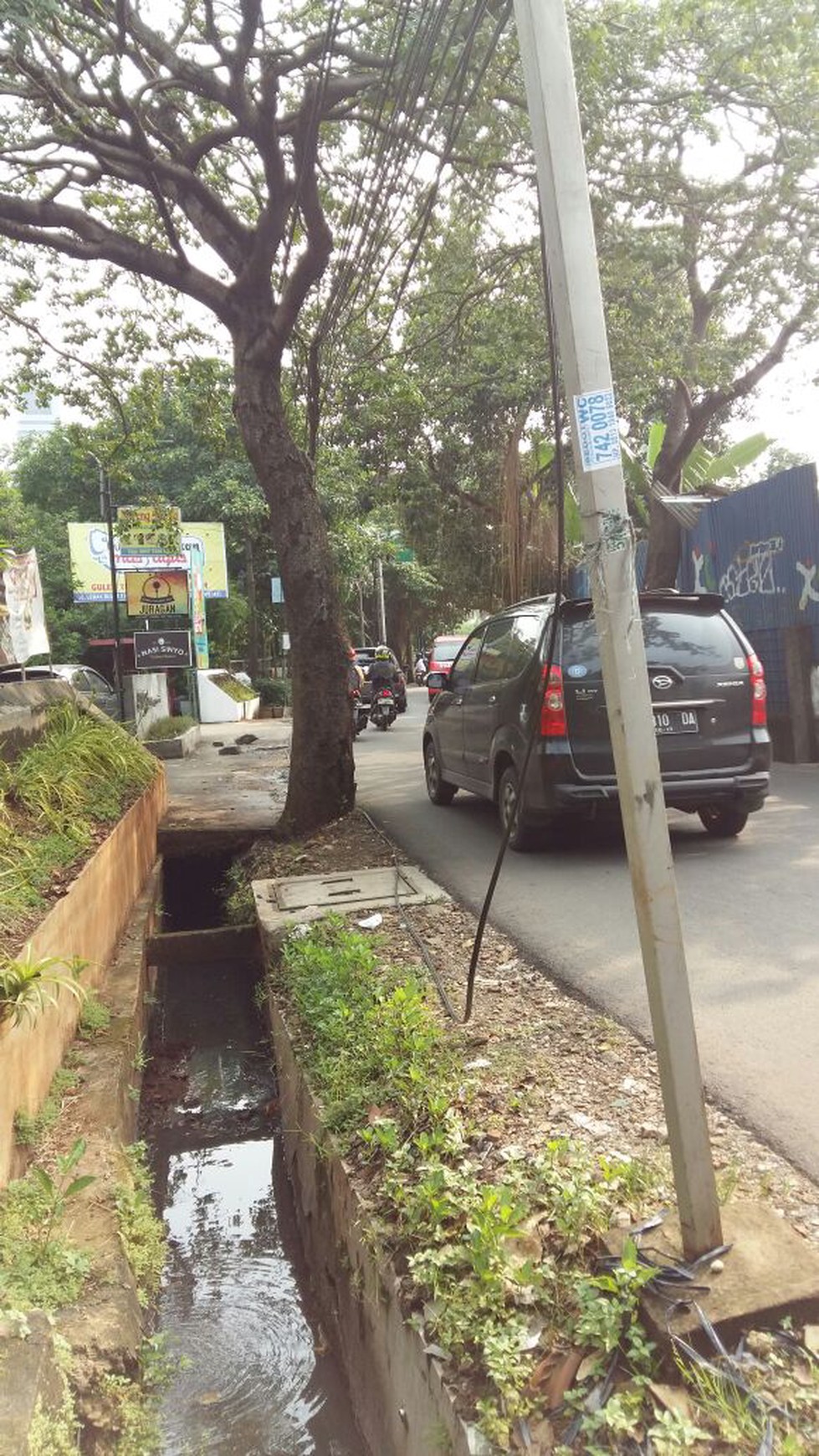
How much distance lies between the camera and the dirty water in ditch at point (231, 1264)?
3098mm

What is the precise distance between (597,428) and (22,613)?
8051 millimetres

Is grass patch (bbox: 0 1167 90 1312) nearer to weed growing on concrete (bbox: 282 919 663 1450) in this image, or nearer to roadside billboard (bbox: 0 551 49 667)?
weed growing on concrete (bbox: 282 919 663 1450)

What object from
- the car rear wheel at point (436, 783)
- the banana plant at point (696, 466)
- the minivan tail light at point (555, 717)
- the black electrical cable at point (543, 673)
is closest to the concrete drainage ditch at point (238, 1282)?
the black electrical cable at point (543, 673)

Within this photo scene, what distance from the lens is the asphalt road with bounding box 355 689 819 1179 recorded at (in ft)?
11.6

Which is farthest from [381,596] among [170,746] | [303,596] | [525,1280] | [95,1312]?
[525,1280]

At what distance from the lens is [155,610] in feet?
75.8

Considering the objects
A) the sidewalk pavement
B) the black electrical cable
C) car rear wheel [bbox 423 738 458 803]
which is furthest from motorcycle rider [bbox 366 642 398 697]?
the black electrical cable

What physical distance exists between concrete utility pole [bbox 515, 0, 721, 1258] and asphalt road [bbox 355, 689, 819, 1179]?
89 centimetres

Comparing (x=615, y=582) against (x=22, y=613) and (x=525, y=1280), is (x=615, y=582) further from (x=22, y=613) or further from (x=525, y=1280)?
(x=22, y=613)

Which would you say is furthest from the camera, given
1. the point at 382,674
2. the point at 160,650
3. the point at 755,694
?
the point at 160,650

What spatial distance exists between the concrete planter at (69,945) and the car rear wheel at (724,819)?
13.3 feet

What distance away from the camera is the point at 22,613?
9.27 metres

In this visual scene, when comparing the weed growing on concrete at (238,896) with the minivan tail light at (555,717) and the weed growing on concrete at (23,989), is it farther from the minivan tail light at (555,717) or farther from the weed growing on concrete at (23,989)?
the weed growing on concrete at (23,989)

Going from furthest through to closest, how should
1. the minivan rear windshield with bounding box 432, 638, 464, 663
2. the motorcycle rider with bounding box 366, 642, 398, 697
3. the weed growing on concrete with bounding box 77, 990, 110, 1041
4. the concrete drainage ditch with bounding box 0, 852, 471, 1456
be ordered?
1. the minivan rear windshield with bounding box 432, 638, 464, 663
2. the motorcycle rider with bounding box 366, 642, 398, 697
3. the weed growing on concrete with bounding box 77, 990, 110, 1041
4. the concrete drainage ditch with bounding box 0, 852, 471, 1456
